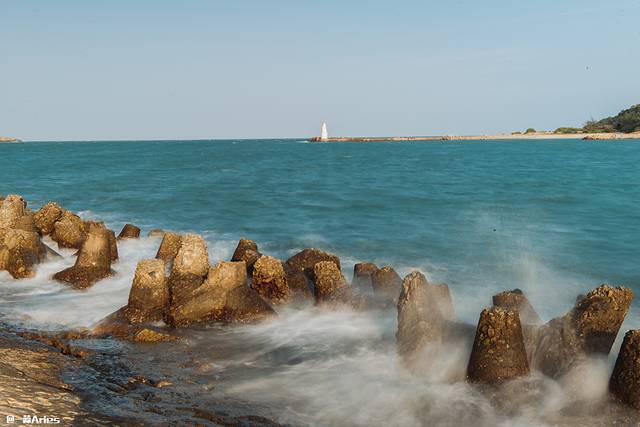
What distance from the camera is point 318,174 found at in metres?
53.1

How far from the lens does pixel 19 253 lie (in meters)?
13.1

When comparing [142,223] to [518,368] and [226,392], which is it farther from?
[518,368]

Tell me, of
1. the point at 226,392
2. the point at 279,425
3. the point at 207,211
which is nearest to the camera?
the point at 279,425

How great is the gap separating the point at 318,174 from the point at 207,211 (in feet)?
83.7

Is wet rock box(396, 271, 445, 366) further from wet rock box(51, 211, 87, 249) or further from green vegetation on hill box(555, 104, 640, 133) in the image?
green vegetation on hill box(555, 104, 640, 133)

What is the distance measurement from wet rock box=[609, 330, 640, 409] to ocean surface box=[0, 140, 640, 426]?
24cm

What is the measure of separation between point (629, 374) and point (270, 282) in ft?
21.9

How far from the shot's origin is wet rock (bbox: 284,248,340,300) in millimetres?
11594

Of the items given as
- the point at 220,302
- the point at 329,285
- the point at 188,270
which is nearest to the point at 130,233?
the point at 188,270

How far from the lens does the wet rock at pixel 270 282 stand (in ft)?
37.2

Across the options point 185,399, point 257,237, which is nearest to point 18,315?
point 185,399

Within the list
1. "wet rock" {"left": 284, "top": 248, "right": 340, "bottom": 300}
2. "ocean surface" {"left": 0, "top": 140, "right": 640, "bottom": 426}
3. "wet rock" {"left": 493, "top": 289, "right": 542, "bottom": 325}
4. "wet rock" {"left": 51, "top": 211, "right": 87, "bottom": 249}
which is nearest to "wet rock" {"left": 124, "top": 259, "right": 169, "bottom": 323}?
"ocean surface" {"left": 0, "top": 140, "right": 640, "bottom": 426}

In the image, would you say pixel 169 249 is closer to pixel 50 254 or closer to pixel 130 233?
pixel 50 254

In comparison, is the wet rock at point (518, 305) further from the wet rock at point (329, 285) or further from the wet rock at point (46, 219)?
the wet rock at point (46, 219)
